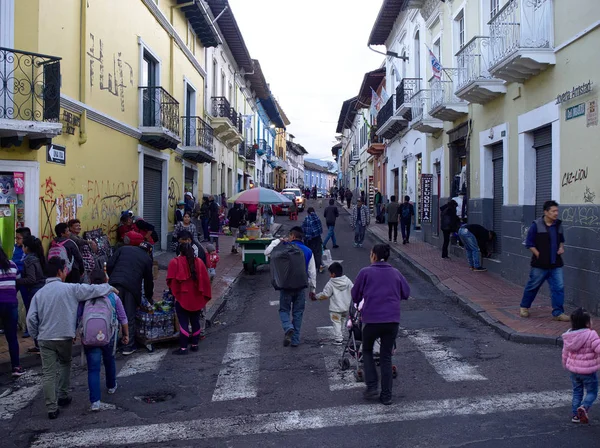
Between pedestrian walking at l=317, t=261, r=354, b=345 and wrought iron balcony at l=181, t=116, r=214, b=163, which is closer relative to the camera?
pedestrian walking at l=317, t=261, r=354, b=345

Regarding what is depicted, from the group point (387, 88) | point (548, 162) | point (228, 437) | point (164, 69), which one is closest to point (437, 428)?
point (228, 437)

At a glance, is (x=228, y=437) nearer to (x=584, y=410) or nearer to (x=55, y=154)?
(x=584, y=410)

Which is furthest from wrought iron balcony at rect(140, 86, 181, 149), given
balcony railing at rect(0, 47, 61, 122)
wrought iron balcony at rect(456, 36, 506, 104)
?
wrought iron balcony at rect(456, 36, 506, 104)

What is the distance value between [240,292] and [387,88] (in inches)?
726

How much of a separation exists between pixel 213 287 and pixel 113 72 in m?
5.31

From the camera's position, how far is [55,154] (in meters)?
10.0

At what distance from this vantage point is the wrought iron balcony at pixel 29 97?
8.57 metres

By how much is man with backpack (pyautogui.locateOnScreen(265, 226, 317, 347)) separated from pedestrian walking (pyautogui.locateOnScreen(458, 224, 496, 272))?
660 centimetres

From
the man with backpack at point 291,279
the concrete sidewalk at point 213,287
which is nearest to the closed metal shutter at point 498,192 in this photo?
the concrete sidewalk at point 213,287

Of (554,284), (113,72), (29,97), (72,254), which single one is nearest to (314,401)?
(72,254)

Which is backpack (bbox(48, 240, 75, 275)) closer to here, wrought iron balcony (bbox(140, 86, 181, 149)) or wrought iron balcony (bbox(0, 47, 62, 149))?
wrought iron balcony (bbox(0, 47, 62, 149))

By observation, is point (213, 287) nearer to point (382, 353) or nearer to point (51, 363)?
point (51, 363)

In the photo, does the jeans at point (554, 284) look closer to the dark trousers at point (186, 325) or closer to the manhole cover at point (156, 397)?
the dark trousers at point (186, 325)

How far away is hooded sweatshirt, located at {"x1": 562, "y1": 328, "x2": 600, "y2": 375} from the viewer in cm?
481
